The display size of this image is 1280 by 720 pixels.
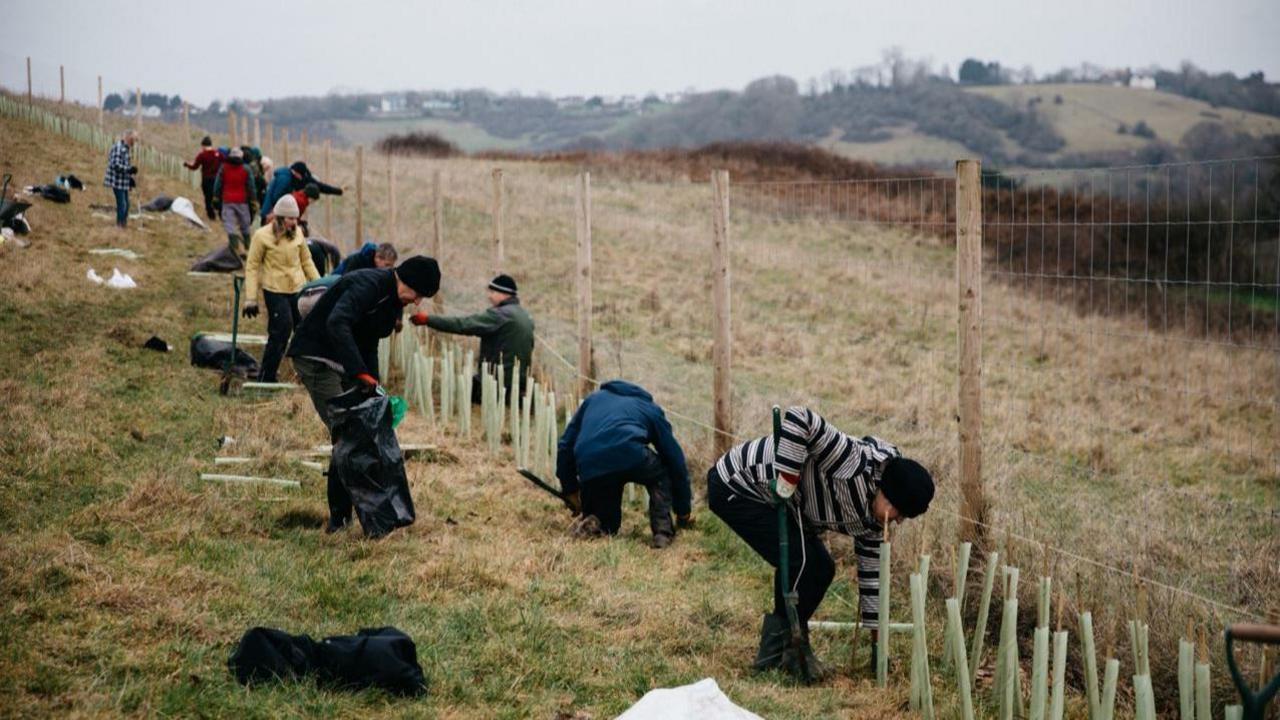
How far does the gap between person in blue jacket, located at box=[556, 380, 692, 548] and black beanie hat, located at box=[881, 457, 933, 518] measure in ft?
7.28

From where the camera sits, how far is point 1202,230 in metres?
19.0

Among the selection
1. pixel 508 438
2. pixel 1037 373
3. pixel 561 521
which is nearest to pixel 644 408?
pixel 561 521

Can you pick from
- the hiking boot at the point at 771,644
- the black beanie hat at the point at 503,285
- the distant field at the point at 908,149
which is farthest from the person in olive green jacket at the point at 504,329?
the distant field at the point at 908,149

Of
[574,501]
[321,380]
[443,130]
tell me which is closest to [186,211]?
[321,380]

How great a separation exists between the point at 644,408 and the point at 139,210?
46.7 feet

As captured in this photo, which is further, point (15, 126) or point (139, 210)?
point (15, 126)

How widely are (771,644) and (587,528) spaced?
1.94m

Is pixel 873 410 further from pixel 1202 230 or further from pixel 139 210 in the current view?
pixel 139 210

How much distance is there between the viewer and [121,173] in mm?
16094

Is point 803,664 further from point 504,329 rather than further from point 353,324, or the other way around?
point 504,329

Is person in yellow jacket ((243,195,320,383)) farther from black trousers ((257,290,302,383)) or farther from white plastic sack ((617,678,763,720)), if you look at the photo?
white plastic sack ((617,678,763,720))

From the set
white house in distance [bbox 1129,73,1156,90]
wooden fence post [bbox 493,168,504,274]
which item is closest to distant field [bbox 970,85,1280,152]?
white house in distance [bbox 1129,73,1156,90]

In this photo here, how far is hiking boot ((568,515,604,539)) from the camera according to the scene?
6.38 metres

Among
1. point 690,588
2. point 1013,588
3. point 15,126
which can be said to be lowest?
point 690,588
